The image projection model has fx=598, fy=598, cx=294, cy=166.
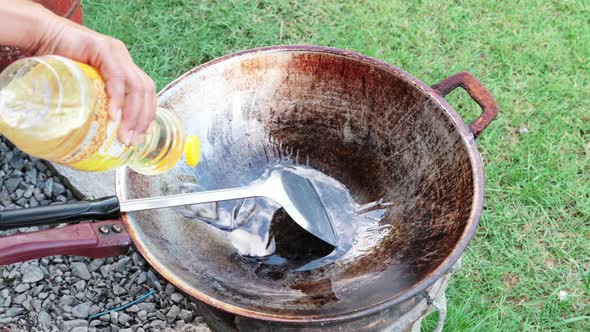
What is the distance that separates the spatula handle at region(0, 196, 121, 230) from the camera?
1.20 metres

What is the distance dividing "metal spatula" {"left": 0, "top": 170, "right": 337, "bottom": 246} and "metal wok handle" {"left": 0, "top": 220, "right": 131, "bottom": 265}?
2.6 inches

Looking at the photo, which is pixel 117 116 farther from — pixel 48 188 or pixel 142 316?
pixel 48 188

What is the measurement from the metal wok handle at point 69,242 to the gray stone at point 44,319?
0.65 metres

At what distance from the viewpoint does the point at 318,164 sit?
1752mm

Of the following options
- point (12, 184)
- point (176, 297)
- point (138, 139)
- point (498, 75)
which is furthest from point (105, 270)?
point (498, 75)

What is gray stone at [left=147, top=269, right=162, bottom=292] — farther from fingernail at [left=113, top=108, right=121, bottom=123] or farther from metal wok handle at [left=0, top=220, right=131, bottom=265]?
fingernail at [left=113, top=108, right=121, bottom=123]

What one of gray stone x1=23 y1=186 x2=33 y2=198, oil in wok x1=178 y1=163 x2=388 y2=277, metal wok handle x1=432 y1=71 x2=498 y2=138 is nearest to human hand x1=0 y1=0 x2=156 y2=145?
oil in wok x1=178 y1=163 x2=388 y2=277

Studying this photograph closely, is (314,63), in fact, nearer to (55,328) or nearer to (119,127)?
(119,127)

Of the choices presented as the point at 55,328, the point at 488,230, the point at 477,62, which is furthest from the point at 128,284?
the point at 477,62

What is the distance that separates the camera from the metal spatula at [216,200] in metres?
1.21

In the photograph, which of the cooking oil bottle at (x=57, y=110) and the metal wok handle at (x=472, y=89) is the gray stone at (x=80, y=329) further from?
the metal wok handle at (x=472, y=89)

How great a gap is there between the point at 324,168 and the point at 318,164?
0.02 m

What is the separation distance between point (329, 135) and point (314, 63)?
0.22m

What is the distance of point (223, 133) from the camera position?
1660mm
